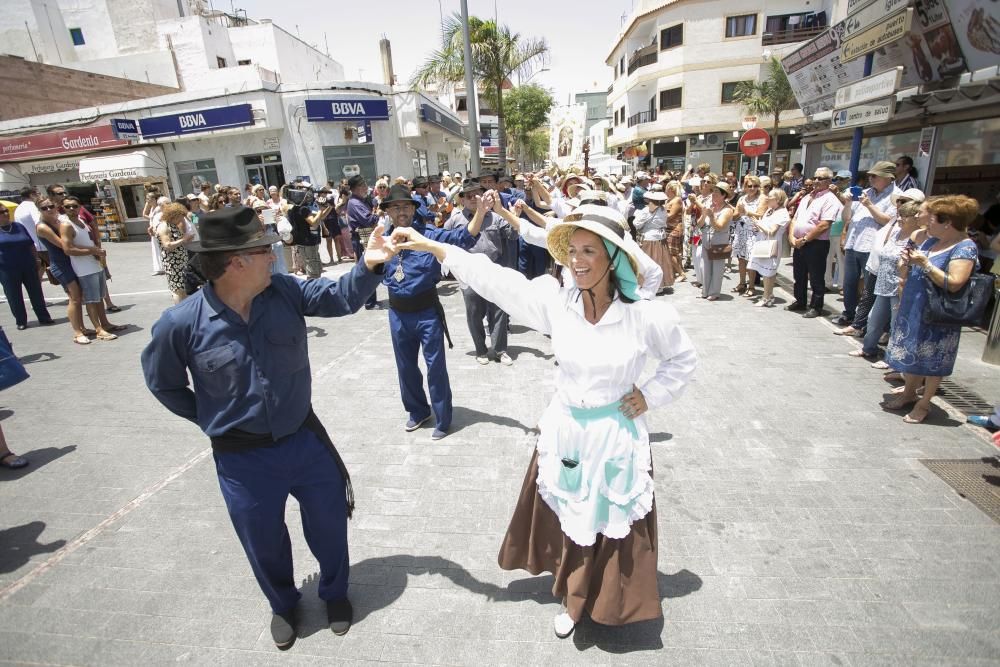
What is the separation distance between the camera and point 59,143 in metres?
20.4

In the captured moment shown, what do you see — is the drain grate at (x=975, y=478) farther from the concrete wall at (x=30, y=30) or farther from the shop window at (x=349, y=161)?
the concrete wall at (x=30, y=30)

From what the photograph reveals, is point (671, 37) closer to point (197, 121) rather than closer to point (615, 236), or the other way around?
point (197, 121)

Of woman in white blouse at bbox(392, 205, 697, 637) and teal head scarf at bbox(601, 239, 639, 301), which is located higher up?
teal head scarf at bbox(601, 239, 639, 301)

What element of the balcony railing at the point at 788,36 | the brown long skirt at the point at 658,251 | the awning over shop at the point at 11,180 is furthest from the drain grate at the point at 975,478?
the balcony railing at the point at 788,36

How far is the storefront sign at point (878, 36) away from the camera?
7002mm

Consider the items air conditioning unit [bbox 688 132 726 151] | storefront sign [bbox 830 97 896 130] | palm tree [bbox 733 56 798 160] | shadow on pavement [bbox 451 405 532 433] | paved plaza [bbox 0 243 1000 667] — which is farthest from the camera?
air conditioning unit [bbox 688 132 726 151]

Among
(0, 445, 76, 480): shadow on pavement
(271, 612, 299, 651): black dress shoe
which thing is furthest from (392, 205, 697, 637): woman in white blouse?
(0, 445, 76, 480): shadow on pavement

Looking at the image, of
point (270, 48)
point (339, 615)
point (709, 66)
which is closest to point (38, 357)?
point (339, 615)

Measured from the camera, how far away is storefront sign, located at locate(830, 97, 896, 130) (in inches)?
280

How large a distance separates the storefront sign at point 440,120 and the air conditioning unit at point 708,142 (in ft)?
47.7

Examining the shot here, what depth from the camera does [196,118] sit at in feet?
62.6

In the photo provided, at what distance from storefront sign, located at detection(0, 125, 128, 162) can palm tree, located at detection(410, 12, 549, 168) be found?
476 inches

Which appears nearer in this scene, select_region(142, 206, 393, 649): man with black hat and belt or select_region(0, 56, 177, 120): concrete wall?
select_region(142, 206, 393, 649): man with black hat and belt

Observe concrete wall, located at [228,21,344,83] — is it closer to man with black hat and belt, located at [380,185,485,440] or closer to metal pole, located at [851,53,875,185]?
metal pole, located at [851,53,875,185]
